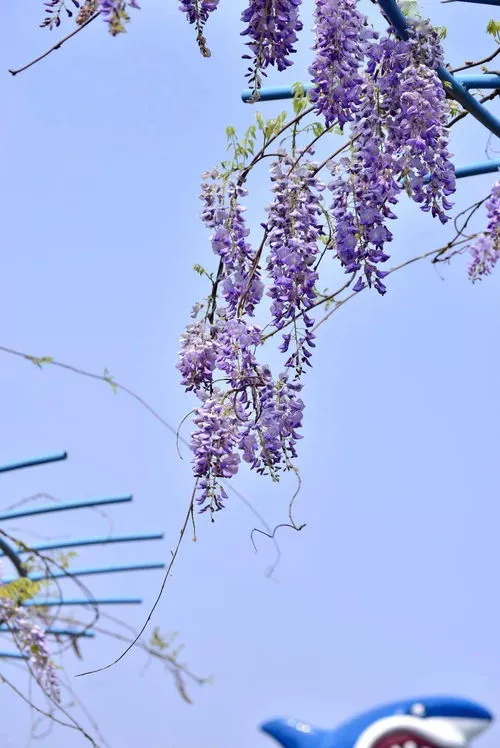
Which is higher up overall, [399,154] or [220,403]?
[399,154]

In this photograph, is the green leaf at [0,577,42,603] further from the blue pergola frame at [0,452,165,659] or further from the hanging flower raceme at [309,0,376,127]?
the hanging flower raceme at [309,0,376,127]

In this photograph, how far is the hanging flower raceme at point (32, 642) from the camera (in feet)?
16.7

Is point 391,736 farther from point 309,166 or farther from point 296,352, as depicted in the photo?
point 309,166

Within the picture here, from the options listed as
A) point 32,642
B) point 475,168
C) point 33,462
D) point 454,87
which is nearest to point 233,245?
point 454,87

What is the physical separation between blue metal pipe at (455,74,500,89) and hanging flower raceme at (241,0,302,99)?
0.77m

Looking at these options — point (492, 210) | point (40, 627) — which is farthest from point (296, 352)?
point (40, 627)

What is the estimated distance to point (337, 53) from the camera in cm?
238

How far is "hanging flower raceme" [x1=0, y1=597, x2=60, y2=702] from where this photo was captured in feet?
16.7

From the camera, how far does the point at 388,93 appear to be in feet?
7.93

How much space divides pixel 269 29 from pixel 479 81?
93 centimetres

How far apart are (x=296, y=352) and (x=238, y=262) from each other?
0.94 ft

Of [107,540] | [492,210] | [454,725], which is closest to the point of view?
[454,725]

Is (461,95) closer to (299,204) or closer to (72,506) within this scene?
(299,204)

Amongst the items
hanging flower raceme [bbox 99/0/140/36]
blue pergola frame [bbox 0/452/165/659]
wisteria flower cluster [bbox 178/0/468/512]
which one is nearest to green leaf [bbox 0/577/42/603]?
blue pergola frame [bbox 0/452/165/659]
